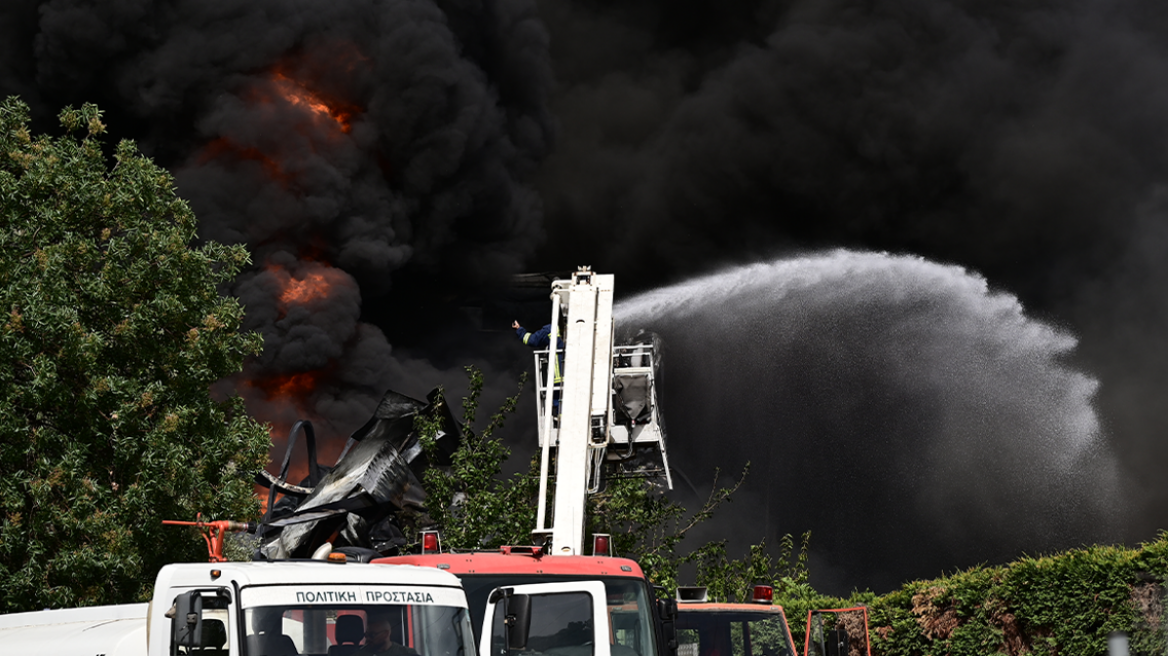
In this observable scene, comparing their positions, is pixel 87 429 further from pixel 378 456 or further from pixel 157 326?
pixel 378 456

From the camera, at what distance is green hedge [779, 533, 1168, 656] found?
32.1 feet

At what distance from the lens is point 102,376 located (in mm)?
13789

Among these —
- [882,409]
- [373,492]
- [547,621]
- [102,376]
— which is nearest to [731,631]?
[547,621]

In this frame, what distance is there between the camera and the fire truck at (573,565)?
7672 millimetres

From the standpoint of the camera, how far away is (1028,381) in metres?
24.9

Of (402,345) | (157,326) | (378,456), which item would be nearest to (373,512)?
(378,456)

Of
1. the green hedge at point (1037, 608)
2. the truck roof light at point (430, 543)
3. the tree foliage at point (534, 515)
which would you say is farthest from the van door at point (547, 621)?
the tree foliage at point (534, 515)

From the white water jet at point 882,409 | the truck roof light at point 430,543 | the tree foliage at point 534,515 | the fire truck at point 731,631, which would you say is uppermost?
the white water jet at point 882,409

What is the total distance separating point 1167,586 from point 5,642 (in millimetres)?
9686

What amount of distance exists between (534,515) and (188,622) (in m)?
11.4

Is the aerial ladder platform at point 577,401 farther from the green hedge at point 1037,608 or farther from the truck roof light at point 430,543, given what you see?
the green hedge at point 1037,608

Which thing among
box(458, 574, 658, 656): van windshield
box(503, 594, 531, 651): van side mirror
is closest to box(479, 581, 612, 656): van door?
box(503, 594, 531, 651): van side mirror

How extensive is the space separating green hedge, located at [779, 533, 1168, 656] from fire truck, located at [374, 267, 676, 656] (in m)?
4.36

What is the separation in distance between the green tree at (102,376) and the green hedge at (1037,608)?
8.71m
